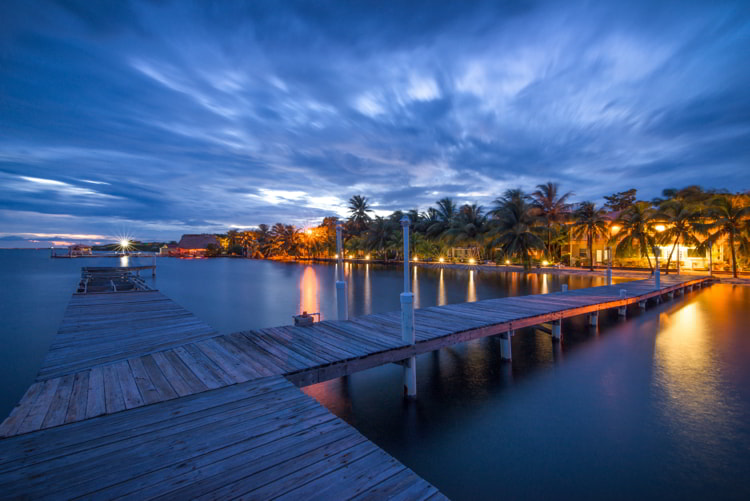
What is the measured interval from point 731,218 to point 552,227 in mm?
14102

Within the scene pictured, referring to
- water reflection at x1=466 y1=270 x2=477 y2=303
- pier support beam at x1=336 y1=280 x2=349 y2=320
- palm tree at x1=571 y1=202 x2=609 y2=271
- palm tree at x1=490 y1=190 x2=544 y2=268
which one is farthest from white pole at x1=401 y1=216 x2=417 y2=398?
palm tree at x1=490 y1=190 x2=544 y2=268

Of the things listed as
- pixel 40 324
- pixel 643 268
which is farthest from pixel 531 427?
pixel 643 268

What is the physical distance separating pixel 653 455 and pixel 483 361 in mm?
4358

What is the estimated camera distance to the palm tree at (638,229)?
2508 cm

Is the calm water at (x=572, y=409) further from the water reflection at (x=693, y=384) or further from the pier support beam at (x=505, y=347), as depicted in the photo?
the pier support beam at (x=505, y=347)

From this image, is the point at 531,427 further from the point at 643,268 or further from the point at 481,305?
the point at 643,268

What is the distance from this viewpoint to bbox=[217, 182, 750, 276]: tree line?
23031 millimetres

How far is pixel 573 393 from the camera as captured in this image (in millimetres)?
7582

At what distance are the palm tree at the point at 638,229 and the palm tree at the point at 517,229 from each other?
6689mm

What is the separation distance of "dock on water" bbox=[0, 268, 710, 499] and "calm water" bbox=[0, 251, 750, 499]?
1.42 meters

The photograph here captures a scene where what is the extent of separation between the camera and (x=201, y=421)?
3609 mm

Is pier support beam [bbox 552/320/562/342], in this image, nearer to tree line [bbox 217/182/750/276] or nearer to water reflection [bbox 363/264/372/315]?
water reflection [bbox 363/264/372/315]

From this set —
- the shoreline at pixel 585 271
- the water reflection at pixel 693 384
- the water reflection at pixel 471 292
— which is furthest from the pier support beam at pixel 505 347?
the shoreline at pixel 585 271

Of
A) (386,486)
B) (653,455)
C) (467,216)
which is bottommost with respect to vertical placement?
(653,455)
